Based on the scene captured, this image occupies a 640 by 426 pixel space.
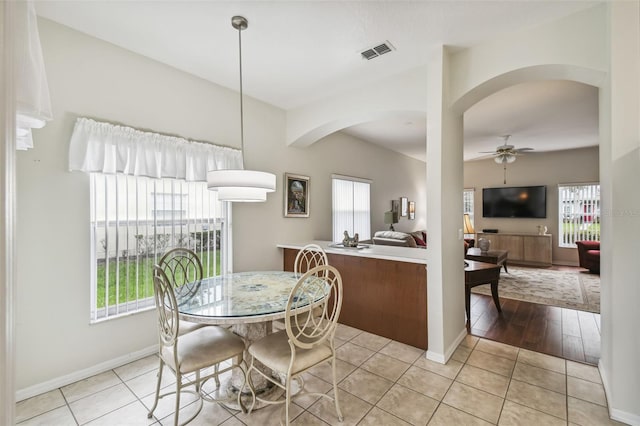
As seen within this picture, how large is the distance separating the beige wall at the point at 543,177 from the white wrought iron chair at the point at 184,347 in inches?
325

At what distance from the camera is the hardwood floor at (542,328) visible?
278 cm

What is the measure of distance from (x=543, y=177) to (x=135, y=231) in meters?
8.99

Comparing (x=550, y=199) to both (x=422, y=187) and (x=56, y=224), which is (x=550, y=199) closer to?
(x=422, y=187)

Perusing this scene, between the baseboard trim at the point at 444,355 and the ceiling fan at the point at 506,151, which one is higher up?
the ceiling fan at the point at 506,151

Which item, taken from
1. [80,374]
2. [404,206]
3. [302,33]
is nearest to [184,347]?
[80,374]

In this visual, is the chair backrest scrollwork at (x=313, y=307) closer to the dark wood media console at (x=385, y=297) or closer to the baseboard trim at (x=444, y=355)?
the dark wood media console at (x=385, y=297)

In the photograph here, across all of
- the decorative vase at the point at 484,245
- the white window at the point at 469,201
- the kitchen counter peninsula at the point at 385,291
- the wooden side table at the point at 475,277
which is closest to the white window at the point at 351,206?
the kitchen counter peninsula at the point at 385,291

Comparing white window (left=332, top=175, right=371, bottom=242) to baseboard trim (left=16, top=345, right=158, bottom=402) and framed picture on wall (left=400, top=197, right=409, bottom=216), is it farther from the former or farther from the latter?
baseboard trim (left=16, top=345, right=158, bottom=402)

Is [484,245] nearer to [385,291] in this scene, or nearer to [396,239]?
[396,239]

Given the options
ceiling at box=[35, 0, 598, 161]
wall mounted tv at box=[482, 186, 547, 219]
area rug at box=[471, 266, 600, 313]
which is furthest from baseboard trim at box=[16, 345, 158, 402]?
wall mounted tv at box=[482, 186, 547, 219]

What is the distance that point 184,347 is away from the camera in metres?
1.86

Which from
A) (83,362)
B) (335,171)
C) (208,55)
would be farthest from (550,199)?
(83,362)

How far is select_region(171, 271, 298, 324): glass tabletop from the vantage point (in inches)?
67.3

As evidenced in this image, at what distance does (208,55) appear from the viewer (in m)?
2.72
